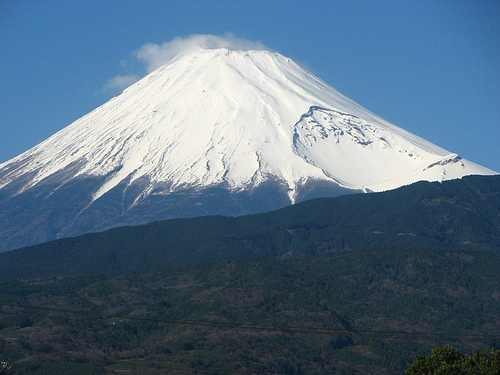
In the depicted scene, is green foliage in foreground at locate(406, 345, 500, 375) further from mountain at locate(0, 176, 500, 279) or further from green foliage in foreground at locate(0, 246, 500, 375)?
mountain at locate(0, 176, 500, 279)

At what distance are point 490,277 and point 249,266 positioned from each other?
3019 cm

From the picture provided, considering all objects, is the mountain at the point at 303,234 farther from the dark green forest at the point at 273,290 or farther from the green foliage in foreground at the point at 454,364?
the green foliage in foreground at the point at 454,364

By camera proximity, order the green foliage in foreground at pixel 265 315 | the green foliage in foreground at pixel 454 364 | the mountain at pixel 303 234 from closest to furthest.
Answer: the green foliage in foreground at pixel 454 364 → the green foliage in foreground at pixel 265 315 → the mountain at pixel 303 234

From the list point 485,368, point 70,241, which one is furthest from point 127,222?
point 485,368

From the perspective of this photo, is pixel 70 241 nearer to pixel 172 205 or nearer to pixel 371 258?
pixel 172 205

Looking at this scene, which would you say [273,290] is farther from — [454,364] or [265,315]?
[454,364]

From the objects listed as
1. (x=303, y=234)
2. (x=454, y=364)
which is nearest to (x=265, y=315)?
(x=303, y=234)

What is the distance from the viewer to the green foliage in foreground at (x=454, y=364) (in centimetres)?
4462

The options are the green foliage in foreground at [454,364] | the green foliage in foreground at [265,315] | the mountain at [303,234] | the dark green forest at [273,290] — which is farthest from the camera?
the mountain at [303,234]

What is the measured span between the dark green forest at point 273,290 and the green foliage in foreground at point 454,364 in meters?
28.0

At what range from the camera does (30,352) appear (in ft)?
329

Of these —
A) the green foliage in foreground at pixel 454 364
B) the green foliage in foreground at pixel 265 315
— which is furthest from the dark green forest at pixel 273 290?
the green foliage in foreground at pixel 454 364

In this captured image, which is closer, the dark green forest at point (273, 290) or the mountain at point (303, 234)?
the dark green forest at point (273, 290)

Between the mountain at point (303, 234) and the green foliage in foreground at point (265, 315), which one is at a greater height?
the mountain at point (303, 234)
